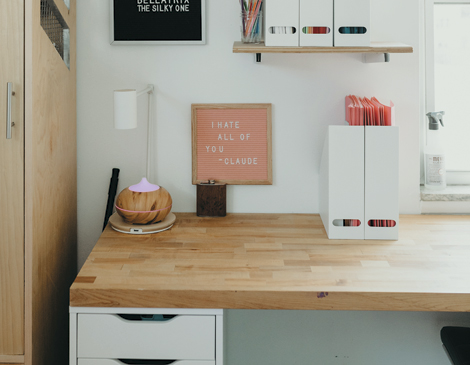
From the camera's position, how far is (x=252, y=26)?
1762 mm

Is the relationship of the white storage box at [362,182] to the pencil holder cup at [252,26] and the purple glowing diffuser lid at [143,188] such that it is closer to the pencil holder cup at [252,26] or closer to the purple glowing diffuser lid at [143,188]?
the pencil holder cup at [252,26]

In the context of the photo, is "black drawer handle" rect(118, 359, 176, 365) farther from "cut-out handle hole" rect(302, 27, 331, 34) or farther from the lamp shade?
"cut-out handle hole" rect(302, 27, 331, 34)

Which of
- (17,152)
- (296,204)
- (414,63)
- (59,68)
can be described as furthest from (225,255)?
(414,63)

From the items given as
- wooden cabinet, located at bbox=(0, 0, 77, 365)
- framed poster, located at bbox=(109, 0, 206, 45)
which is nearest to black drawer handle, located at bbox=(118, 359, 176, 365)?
wooden cabinet, located at bbox=(0, 0, 77, 365)

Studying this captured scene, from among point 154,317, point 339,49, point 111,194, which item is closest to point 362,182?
point 339,49

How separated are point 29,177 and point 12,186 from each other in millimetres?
53

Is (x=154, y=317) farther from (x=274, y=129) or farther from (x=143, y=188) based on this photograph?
(x=274, y=129)

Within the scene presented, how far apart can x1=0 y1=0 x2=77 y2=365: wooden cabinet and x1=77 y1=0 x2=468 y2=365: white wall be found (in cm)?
25

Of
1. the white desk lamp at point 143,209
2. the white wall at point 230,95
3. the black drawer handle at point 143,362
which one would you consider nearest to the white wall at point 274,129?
the white wall at point 230,95

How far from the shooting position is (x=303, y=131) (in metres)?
2.03

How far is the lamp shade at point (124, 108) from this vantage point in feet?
5.61

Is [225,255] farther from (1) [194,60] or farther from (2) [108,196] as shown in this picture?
(1) [194,60]

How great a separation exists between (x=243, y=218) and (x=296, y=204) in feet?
0.72

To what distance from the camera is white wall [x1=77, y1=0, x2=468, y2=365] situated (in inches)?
78.3
